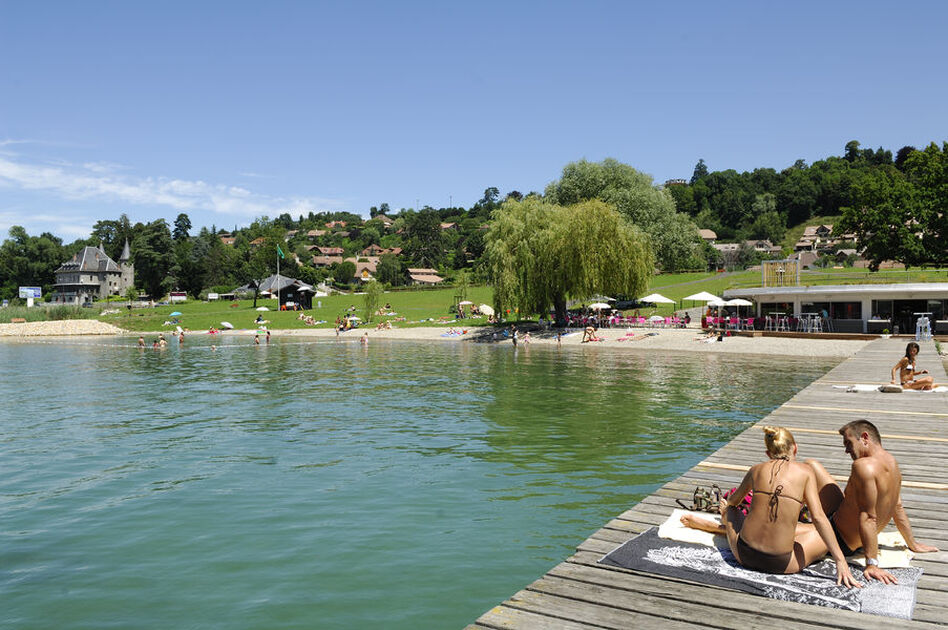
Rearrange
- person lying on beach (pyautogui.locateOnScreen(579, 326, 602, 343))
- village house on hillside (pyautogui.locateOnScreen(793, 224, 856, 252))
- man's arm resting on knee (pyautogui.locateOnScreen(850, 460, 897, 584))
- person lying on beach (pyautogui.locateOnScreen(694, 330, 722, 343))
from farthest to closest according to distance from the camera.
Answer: village house on hillside (pyautogui.locateOnScreen(793, 224, 856, 252)), person lying on beach (pyautogui.locateOnScreen(579, 326, 602, 343)), person lying on beach (pyautogui.locateOnScreen(694, 330, 722, 343)), man's arm resting on knee (pyautogui.locateOnScreen(850, 460, 897, 584))

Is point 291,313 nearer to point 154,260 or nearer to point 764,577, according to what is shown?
point 154,260

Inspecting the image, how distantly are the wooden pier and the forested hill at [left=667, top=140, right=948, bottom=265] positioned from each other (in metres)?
59.0

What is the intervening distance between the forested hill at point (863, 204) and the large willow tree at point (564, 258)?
81.2ft

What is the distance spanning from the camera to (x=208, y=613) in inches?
316

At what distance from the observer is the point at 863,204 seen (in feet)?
217

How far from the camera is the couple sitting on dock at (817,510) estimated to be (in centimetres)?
588

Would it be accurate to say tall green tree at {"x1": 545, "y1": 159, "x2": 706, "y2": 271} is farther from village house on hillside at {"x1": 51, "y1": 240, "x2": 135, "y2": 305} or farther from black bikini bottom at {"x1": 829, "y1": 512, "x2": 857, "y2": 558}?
village house on hillside at {"x1": 51, "y1": 240, "x2": 135, "y2": 305}

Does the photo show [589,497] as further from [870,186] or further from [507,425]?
[870,186]

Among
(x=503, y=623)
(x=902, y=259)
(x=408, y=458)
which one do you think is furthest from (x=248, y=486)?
(x=902, y=259)

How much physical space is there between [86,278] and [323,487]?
153 meters

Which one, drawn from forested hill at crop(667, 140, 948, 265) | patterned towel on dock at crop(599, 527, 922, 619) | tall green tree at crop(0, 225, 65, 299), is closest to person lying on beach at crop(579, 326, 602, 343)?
forested hill at crop(667, 140, 948, 265)

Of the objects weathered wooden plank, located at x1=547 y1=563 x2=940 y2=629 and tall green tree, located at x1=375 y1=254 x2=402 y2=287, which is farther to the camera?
tall green tree, located at x1=375 y1=254 x2=402 y2=287

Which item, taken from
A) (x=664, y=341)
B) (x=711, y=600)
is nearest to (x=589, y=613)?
(x=711, y=600)

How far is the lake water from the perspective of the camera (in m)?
8.57
